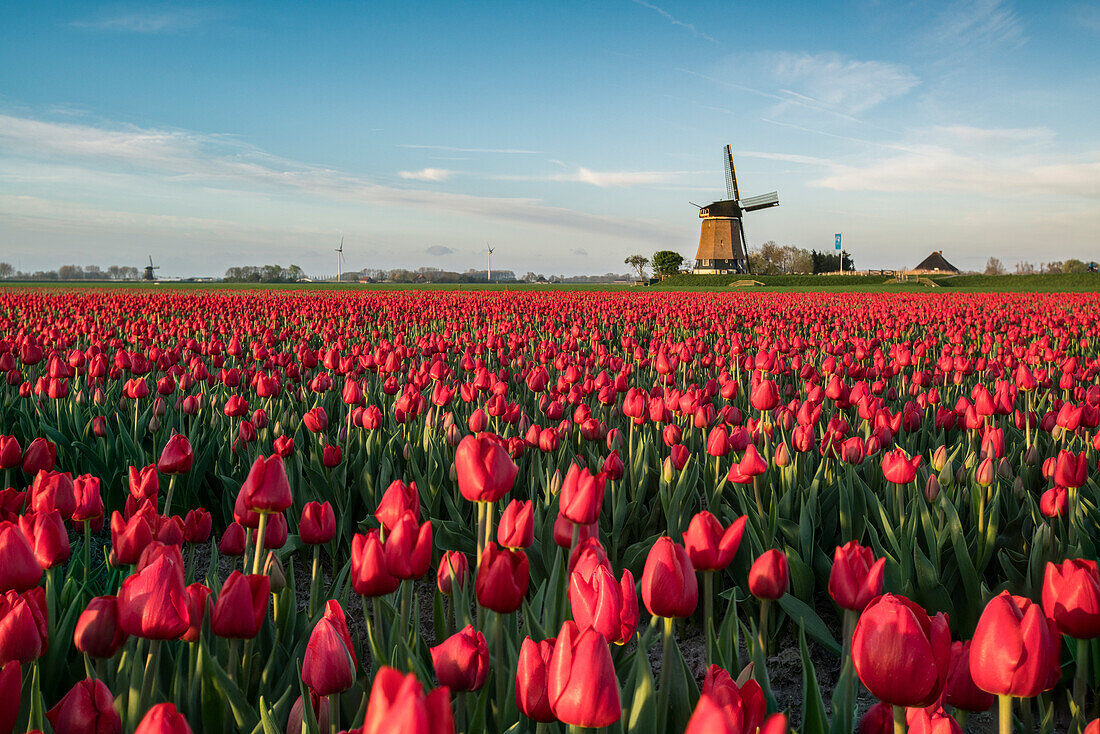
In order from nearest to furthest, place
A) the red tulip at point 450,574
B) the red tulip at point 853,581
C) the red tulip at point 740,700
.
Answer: the red tulip at point 740,700
the red tulip at point 853,581
the red tulip at point 450,574

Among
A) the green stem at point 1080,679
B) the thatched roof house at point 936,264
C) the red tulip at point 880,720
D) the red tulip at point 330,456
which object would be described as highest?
the thatched roof house at point 936,264

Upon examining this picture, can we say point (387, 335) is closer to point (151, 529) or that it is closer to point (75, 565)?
point (75, 565)

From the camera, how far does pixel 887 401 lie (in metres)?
5.36

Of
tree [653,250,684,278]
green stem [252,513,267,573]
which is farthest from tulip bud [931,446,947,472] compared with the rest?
tree [653,250,684,278]

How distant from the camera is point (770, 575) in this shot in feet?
5.57

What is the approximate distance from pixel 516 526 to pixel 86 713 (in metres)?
0.94

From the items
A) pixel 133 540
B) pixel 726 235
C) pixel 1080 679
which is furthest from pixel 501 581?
pixel 726 235

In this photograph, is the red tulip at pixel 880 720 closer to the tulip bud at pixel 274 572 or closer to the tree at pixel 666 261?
the tulip bud at pixel 274 572

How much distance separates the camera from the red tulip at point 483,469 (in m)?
1.85

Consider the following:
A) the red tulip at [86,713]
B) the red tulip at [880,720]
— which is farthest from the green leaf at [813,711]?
the red tulip at [86,713]

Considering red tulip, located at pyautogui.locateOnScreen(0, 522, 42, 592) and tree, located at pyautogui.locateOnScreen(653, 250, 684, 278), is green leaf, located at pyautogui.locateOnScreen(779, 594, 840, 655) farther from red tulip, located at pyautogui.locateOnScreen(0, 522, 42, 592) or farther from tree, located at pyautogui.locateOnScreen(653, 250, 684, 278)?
tree, located at pyautogui.locateOnScreen(653, 250, 684, 278)

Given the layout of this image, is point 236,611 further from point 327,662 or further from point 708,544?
point 708,544

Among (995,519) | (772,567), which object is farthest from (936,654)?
(995,519)

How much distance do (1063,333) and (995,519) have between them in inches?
281
